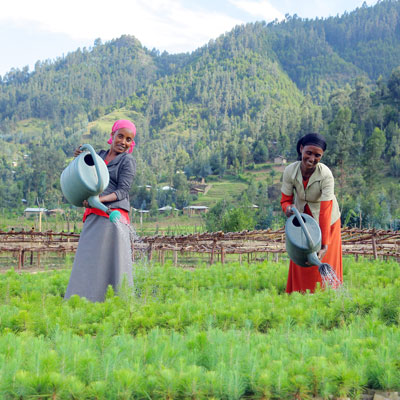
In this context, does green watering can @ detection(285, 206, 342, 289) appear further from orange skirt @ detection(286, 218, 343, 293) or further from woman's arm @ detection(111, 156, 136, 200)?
woman's arm @ detection(111, 156, 136, 200)

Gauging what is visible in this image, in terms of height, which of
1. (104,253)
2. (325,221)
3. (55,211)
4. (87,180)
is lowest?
(55,211)

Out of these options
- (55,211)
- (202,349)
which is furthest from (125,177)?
(55,211)

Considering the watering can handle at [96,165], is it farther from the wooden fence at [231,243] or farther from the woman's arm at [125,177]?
the wooden fence at [231,243]

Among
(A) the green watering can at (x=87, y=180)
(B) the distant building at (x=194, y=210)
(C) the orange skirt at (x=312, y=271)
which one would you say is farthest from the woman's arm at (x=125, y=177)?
(B) the distant building at (x=194, y=210)

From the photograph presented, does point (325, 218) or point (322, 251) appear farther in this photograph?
point (325, 218)

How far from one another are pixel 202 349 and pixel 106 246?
1958 mm

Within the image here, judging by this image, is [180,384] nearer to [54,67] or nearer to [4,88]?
[4,88]

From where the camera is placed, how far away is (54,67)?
187000 millimetres

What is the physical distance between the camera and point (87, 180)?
382 cm

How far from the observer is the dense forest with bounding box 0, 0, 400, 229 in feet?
167

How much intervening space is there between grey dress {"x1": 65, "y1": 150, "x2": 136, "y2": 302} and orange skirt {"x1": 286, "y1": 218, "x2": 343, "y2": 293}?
5.16 feet

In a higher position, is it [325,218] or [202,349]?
[325,218]

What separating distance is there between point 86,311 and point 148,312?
46cm

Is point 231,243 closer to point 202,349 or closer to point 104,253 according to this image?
point 104,253
